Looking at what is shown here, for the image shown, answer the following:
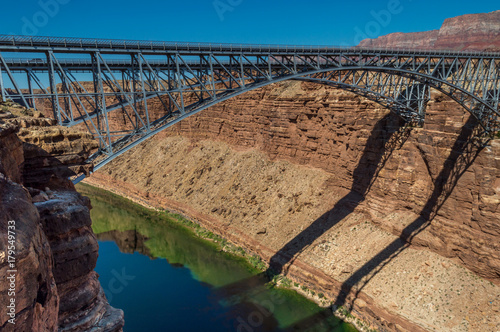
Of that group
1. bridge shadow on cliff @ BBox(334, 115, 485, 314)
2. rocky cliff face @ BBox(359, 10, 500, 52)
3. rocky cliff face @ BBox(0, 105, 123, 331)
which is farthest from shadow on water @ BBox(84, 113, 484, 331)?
rocky cliff face @ BBox(359, 10, 500, 52)

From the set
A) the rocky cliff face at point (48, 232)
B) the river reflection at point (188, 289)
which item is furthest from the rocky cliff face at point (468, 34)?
the rocky cliff face at point (48, 232)

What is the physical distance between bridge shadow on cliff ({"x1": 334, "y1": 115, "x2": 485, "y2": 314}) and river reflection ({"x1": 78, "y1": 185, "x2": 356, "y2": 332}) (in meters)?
2.16

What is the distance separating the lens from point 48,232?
7.61 metres

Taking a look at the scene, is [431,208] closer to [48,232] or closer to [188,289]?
[188,289]

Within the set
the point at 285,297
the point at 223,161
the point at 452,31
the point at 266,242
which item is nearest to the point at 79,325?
the point at 285,297

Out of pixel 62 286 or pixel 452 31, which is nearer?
pixel 62 286

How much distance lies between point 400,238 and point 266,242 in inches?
366

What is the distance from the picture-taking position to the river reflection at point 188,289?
752 inches

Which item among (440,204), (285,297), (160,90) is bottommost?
(285,297)

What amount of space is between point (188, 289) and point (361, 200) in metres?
13.5

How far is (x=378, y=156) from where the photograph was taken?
24.2 metres

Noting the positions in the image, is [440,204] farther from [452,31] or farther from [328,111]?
[452,31]

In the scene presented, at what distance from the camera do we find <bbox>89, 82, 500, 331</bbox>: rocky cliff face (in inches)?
713

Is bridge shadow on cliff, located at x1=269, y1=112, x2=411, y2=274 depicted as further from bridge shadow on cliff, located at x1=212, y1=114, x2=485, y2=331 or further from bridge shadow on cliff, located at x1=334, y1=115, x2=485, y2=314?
bridge shadow on cliff, located at x1=334, y1=115, x2=485, y2=314
